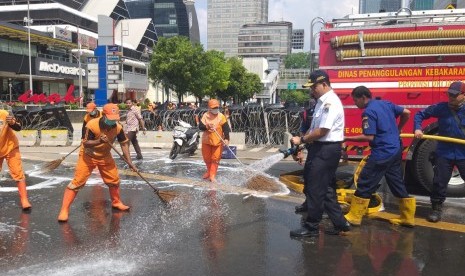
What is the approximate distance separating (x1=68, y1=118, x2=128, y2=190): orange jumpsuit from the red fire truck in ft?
11.8

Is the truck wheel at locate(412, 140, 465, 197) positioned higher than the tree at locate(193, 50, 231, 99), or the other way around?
the tree at locate(193, 50, 231, 99)

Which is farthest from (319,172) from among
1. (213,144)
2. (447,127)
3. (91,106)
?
(91,106)

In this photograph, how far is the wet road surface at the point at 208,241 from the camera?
164 inches

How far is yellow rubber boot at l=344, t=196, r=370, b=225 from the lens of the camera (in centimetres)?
527

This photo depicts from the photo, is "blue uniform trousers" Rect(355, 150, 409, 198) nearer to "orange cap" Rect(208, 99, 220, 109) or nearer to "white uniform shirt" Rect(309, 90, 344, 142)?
"white uniform shirt" Rect(309, 90, 344, 142)

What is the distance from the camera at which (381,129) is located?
5.15 meters

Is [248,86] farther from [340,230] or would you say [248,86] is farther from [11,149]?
[340,230]

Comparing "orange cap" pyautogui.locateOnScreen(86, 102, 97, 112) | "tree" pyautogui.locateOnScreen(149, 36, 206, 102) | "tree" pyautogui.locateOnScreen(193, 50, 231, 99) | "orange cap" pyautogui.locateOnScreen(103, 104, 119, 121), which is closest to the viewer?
"orange cap" pyautogui.locateOnScreen(103, 104, 119, 121)

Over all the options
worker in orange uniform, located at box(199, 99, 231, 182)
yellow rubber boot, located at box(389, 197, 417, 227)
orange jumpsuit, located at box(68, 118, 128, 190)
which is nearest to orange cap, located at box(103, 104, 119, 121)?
orange jumpsuit, located at box(68, 118, 128, 190)

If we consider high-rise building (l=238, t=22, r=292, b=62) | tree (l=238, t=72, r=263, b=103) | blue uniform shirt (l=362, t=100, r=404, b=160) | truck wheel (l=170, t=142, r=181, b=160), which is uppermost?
high-rise building (l=238, t=22, r=292, b=62)

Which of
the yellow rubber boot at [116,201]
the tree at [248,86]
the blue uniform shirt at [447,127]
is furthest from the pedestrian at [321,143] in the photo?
the tree at [248,86]

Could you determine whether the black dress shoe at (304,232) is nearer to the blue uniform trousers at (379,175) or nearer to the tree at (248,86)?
the blue uniform trousers at (379,175)

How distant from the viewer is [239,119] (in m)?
15.8

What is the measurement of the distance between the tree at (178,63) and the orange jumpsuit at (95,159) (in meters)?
45.7
